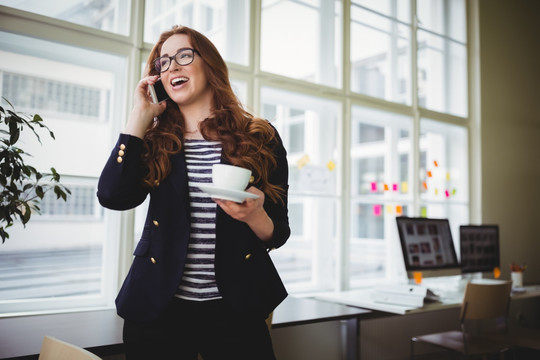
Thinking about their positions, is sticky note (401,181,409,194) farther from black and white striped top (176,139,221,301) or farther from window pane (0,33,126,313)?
black and white striped top (176,139,221,301)

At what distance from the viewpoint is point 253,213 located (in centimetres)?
104

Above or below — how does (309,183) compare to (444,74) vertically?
below

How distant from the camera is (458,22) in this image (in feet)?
15.4

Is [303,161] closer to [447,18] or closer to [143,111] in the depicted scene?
[447,18]

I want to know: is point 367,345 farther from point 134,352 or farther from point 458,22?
point 458,22

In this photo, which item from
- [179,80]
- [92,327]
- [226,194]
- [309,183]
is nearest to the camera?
[226,194]

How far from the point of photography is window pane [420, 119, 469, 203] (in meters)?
4.44

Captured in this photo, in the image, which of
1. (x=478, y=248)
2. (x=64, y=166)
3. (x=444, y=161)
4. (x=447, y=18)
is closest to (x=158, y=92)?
→ (x=64, y=166)

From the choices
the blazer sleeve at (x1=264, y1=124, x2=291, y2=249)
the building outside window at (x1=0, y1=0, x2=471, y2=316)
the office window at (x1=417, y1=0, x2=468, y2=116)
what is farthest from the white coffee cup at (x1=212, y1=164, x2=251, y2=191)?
the office window at (x1=417, y1=0, x2=468, y2=116)

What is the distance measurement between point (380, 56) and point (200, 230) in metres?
3.47

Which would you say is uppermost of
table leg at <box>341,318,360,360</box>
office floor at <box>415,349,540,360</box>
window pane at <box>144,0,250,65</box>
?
window pane at <box>144,0,250,65</box>

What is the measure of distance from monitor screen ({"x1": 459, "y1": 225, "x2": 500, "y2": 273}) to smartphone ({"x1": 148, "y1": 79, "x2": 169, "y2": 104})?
2.92 meters

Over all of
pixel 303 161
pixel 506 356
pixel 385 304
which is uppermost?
pixel 303 161

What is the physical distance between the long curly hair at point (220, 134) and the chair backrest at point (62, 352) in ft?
1.26
